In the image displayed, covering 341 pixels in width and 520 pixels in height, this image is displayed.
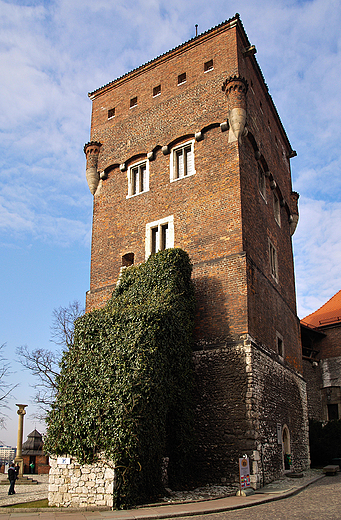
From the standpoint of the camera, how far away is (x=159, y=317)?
43.2 ft

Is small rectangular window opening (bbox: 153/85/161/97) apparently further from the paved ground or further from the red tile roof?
the red tile roof

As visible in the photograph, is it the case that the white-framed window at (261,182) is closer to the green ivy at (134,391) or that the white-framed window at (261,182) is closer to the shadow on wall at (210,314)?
the shadow on wall at (210,314)

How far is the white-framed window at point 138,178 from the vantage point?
64.1ft

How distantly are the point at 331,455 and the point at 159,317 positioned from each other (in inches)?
546

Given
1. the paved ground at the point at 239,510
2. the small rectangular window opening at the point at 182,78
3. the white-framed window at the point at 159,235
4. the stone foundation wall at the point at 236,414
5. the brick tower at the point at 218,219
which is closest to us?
the paved ground at the point at 239,510

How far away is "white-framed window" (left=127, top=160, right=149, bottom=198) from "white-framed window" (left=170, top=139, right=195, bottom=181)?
133 centimetres

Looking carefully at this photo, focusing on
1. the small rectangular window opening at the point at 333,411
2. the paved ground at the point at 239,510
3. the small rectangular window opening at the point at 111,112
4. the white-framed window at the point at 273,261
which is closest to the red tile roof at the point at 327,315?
the small rectangular window opening at the point at 333,411

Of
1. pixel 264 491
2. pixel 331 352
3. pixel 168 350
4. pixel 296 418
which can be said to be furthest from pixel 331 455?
pixel 168 350

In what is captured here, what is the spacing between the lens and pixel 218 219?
1666 centimetres

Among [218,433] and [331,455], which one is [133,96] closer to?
[218,433]

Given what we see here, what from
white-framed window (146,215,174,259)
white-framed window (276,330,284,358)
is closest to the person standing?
white-framed window (146,215,174,259)

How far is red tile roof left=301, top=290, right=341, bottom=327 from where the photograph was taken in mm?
29172

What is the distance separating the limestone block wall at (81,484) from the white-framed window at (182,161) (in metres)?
11.2

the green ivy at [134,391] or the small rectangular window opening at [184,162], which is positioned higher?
the small rectangular window opening at [184,162]
